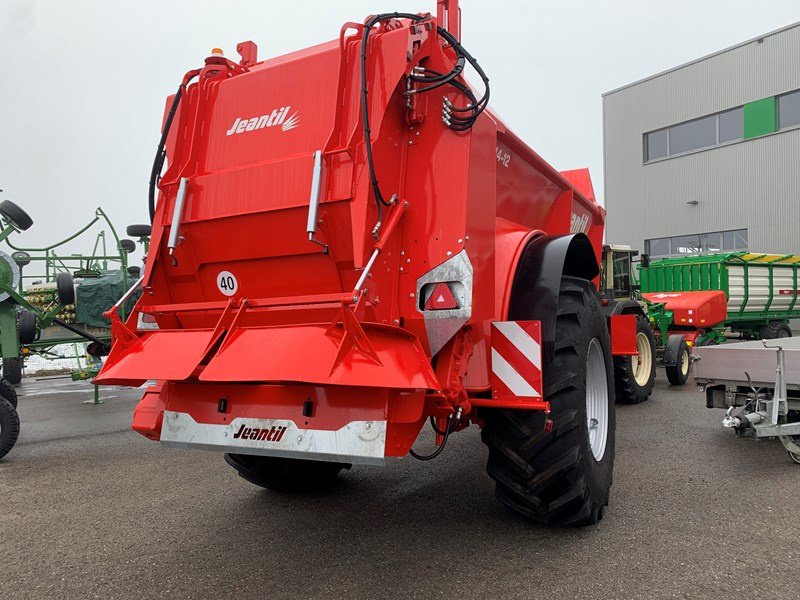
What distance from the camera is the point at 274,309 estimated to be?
3105mm

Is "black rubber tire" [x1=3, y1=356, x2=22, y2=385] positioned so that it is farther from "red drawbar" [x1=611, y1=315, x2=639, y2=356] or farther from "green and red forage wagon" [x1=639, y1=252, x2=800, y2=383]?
"green and red forage wagon" [x1=639, y1=252, x2=800, y2=383]

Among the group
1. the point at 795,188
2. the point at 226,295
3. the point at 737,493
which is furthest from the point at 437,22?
the point at 795,188

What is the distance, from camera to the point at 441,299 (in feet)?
9.55

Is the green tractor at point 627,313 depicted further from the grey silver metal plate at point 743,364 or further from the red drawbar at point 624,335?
the grey silver metal plate at point 743,364

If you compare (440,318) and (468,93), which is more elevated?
(468,93)

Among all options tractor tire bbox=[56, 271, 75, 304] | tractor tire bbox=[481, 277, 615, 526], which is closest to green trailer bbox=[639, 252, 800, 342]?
tractor tire bbox=[481, 277, 615, 526]

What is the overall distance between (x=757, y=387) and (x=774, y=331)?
11704 millimetres

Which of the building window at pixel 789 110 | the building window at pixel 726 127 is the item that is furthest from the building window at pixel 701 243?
the building window at pixel 789 110

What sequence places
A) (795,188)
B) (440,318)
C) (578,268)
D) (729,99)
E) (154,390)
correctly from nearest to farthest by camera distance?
(440,318) < (154,390) < (578,268) < (795,188) < (729,99)

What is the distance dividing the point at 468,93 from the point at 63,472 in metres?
4.91

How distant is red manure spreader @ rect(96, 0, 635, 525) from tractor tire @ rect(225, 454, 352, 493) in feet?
3.44

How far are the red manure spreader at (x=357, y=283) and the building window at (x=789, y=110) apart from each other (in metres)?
19.4

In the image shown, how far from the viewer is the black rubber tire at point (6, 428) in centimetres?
583

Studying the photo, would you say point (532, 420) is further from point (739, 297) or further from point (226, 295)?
point (739, 297)
